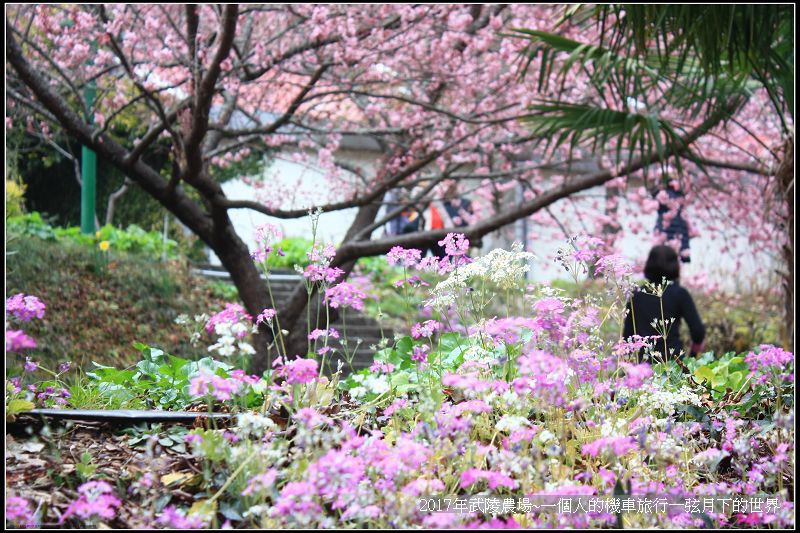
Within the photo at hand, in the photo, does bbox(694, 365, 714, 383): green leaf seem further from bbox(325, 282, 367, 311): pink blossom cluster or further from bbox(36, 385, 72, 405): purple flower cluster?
bbox(36, 385, 72, 405): purple flower cluster

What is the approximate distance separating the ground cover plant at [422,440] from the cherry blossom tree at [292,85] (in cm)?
226

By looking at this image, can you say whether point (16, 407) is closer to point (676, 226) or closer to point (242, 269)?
point (242, 269)

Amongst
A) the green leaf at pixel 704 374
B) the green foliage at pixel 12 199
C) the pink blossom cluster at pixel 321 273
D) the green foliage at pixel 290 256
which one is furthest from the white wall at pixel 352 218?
the pink blossom cluster at pixel 321 273

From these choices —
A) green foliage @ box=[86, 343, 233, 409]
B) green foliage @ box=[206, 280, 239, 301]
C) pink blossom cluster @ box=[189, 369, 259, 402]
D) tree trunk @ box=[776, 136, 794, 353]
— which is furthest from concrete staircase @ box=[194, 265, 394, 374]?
pink blossom cluster @ box=[189, 369, 259, 402]

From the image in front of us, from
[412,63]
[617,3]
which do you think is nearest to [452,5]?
[412,63]

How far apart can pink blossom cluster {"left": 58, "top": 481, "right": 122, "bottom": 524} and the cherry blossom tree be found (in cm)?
324

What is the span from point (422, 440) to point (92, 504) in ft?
2.74

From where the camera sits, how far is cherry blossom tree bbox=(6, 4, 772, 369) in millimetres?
5223

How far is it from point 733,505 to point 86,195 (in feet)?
27.9

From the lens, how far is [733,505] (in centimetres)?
219

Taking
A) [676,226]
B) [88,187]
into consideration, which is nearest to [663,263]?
[88,187]

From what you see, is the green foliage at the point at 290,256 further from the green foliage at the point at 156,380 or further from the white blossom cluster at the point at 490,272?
the white blossom cluster at the point at 490,272

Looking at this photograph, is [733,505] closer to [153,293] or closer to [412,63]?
[412,63]

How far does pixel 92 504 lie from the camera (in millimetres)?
1748
